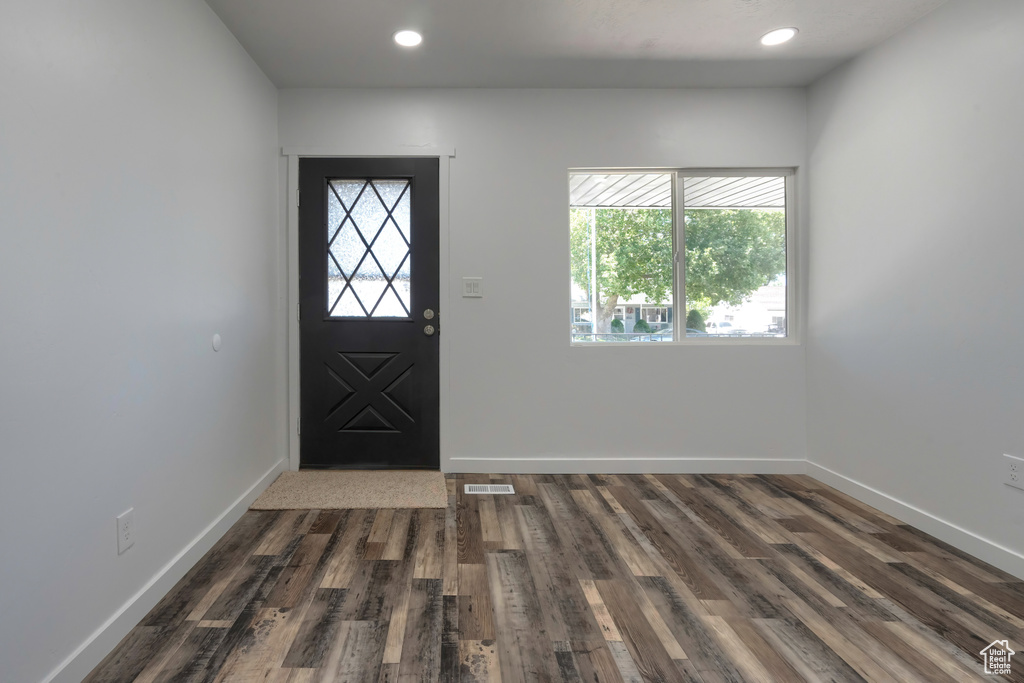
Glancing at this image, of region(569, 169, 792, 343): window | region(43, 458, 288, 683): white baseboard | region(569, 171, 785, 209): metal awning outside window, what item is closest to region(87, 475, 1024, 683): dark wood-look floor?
region(43, 458, 288, 683): white baseboard

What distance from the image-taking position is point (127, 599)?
167 cm

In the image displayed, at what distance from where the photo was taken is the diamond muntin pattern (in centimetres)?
333

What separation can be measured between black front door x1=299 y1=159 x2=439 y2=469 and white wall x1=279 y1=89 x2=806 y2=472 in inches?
7.2

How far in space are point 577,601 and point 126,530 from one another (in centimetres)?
150

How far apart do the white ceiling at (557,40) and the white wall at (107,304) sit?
39 cm

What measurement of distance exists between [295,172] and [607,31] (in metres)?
2.01

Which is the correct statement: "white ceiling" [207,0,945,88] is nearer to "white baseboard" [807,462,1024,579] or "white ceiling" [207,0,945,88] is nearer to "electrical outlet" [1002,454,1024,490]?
"electrical outlet" [1002,454,1024,490]

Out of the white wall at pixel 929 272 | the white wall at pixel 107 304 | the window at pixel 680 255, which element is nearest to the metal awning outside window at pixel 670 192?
the window at pixel 680 255

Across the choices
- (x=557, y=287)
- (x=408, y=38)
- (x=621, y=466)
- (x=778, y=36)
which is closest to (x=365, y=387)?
(x=557, y=287)

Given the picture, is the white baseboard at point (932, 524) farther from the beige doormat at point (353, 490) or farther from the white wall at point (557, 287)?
the beige doormat at point (353, 490)

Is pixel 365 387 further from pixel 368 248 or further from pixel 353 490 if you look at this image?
pixel 368 248

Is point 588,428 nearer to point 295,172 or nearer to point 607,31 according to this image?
point 607,31

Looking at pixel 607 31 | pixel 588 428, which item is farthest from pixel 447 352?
pixel 607 31

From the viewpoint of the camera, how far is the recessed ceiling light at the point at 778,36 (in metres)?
2.60
